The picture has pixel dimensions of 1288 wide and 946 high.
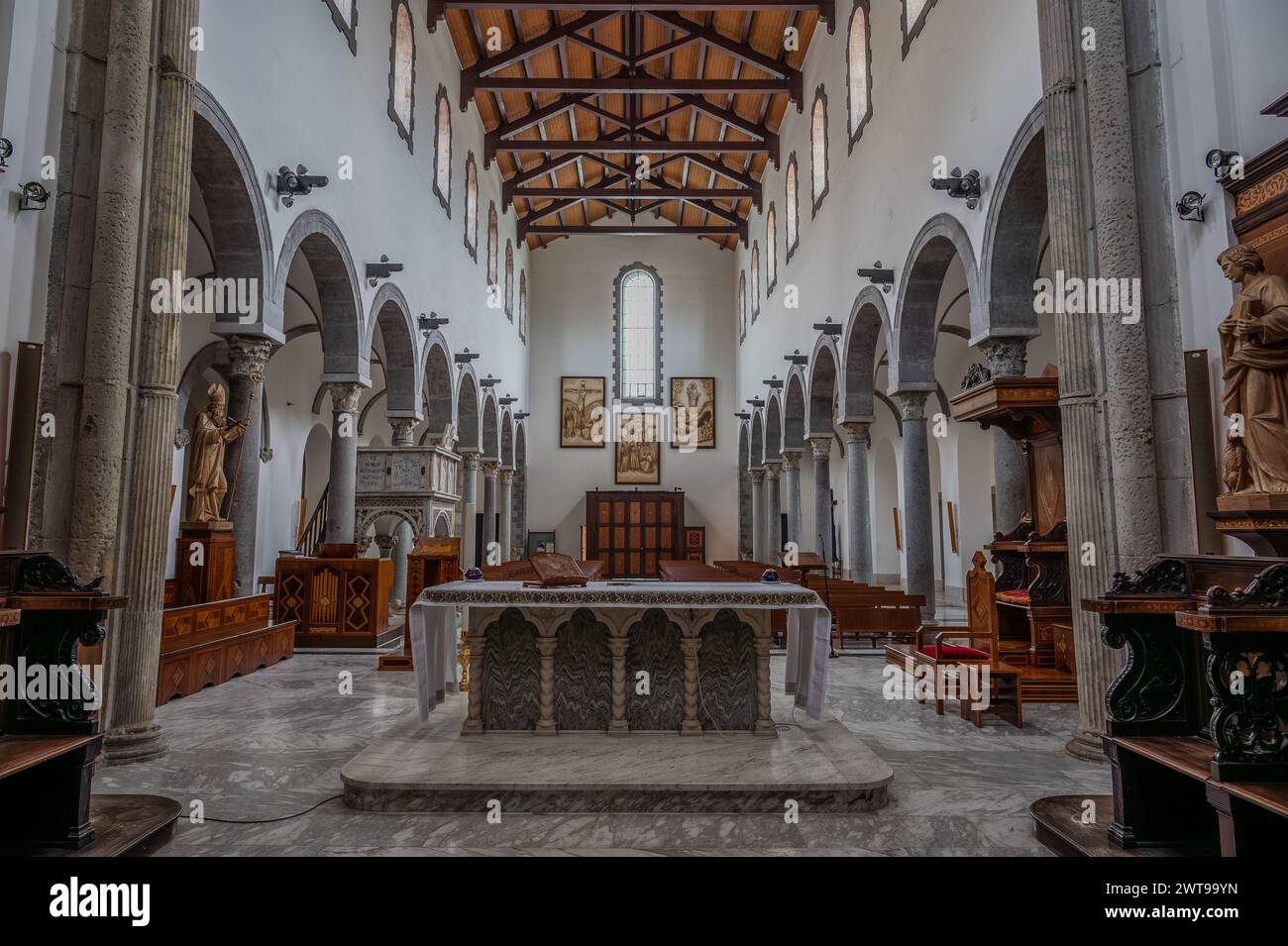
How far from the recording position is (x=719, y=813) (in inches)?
137

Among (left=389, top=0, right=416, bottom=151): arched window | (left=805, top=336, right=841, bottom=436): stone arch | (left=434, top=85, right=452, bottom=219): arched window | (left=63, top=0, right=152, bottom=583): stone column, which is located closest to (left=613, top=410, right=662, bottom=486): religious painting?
(left=805, top=336, right=841, bottom=436): stone arch

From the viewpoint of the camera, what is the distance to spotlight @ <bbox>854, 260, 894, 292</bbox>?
9828 mm

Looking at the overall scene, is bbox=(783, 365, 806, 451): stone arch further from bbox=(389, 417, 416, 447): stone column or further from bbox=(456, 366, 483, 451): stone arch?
bbox=(389, 417, 416, 447): stone column

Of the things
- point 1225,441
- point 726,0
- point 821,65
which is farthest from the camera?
point 821,65

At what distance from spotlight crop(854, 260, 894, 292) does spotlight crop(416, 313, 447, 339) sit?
629 centimetres

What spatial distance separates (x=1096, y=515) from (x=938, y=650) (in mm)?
1569

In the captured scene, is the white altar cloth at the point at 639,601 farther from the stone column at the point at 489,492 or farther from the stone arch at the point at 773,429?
the stone column at the point at 489,492

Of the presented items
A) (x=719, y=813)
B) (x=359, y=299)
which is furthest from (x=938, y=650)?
(x=359, y=299)

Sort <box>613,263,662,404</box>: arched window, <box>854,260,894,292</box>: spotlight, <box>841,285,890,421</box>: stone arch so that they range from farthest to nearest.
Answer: <box>613,263,662,404</box>: arched window < <box>841,285,890,421</box>: stone arch < <box>854,260,894,292</box>: spotlight

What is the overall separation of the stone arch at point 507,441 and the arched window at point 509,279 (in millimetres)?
2518

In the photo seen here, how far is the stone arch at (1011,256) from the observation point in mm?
6758

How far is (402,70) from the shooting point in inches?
457

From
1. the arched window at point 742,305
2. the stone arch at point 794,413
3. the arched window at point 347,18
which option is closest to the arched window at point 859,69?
the stone arch at point 794,413

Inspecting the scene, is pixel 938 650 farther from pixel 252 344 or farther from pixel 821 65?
pixel 821 65
